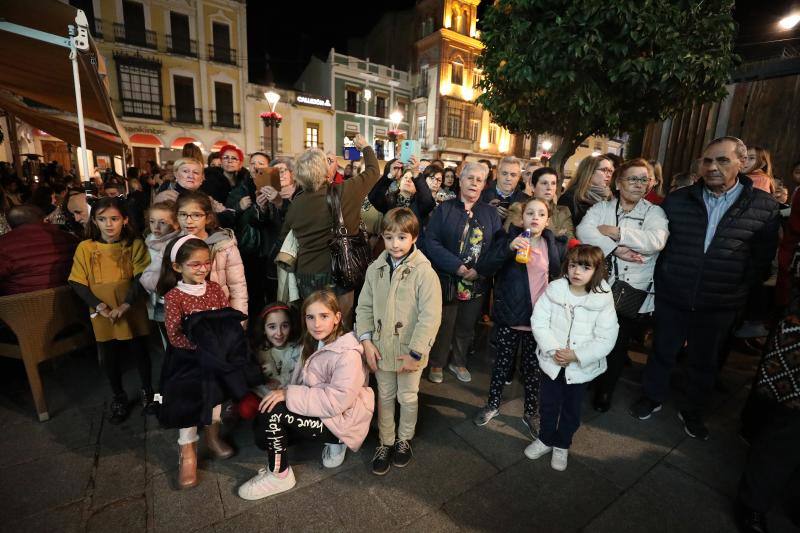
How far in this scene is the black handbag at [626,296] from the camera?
295 cm

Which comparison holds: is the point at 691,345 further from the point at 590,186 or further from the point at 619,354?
the point at 590,186

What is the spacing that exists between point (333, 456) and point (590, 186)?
337 cm

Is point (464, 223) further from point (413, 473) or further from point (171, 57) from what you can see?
point (171, 57)

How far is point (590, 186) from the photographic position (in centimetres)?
359

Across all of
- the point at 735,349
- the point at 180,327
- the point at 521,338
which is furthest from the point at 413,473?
the point at 735,349

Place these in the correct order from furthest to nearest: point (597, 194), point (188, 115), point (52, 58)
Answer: point (188, 115)
point (52, 58)
point (597, 194)

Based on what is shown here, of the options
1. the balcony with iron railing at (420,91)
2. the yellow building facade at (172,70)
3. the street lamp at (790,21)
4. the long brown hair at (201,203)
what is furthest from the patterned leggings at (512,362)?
the balcony with iron railing at (420,91)

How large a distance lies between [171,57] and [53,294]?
69.5 ft

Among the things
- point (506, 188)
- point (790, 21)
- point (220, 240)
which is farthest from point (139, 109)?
point (790, 21)

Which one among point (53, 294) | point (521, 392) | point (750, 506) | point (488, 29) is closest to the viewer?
point (750, 506)

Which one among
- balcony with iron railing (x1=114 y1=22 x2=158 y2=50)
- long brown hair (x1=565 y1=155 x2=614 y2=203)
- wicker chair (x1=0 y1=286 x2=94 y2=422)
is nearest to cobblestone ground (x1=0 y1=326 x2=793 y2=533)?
wicker chair (x1=0 y1=286 x2=94 y2=422)

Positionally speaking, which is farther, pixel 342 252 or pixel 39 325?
pixel 342 252

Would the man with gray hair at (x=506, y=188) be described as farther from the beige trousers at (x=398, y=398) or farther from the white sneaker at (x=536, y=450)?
the white sneaker at (x=536, y=450)

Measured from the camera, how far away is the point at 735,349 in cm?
454
